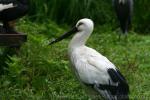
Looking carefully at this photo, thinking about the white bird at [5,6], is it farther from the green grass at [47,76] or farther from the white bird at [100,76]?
the white bird at [100,76]

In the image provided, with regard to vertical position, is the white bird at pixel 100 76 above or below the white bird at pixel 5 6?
below

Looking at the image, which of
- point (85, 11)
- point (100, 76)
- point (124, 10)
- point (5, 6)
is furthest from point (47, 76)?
point (85, 11)

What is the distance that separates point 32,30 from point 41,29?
44 cm

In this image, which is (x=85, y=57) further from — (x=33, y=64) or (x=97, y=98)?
(x=33, y=64)

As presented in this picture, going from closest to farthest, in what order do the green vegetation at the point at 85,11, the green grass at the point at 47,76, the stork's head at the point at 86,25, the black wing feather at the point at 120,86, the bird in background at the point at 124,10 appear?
the black wing feather at the point at 120,86 → the stork's head at the point at 86,25 → the green grass at the point at 47,76 → the bird in background at the point at 124,10 → the green vegetation at the point at 85,11

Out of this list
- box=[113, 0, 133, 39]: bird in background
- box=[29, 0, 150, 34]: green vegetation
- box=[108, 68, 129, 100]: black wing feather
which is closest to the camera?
box=[108, 68, 129, 100]: black wing feather

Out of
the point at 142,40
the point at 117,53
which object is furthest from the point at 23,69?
the point at 142,40

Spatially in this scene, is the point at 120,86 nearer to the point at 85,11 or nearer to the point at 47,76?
the point at 47,76

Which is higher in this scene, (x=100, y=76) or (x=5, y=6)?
(x=5, y=6)

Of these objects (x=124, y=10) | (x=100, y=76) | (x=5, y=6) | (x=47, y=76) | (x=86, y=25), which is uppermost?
(x=5, y=6)

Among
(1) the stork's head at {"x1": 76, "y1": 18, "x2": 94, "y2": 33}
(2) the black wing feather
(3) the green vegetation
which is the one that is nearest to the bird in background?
(3) the green vegetation

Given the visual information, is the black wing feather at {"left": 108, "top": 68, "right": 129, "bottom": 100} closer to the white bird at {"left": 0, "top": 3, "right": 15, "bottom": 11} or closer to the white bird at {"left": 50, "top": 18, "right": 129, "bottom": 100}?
the white bird at {"left": 50, "top": 18, "right": 129, "bottom": 100}

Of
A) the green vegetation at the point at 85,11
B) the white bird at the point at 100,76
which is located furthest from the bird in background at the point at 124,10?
the white bird at the point at 100,76

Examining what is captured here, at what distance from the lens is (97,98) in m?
5.75
